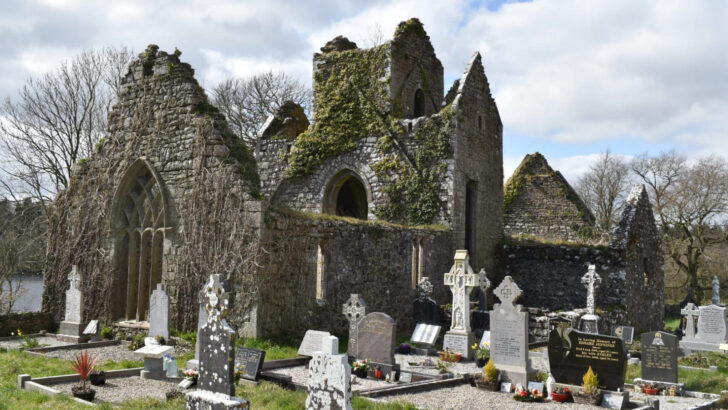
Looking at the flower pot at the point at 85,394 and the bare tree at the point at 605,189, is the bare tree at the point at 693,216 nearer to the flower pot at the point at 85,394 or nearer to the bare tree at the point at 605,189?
the bare tree at the point at 605,189

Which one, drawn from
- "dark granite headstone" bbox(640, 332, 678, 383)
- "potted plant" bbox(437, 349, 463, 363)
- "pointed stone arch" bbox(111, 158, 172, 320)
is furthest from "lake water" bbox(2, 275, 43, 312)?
"dark granite headstone" bbox(640, 332, 678, 383)

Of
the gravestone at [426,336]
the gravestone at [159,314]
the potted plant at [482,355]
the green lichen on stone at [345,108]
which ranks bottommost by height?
the potted plant at [482,355]

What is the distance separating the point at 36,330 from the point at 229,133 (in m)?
6.88

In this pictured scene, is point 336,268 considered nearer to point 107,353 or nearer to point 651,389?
point 107,353

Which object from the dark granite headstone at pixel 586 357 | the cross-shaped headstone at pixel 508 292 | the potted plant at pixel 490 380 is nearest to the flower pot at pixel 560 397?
the dark granite headstone at pixel 586 357

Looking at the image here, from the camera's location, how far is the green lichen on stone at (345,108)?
65.6ft

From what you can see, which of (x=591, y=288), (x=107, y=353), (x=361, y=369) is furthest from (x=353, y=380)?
(x=591, y=288)

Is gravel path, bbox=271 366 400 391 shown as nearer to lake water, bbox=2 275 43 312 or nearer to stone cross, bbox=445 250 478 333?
stone cross, bbox=445 250 478 333

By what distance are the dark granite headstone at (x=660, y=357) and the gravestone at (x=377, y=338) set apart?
165 inches

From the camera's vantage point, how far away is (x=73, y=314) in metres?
14.3

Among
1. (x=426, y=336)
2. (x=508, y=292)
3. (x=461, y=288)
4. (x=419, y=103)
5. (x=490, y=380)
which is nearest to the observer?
(x=490, y=380)

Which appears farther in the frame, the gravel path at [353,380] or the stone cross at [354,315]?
the stone cross at [354,315]

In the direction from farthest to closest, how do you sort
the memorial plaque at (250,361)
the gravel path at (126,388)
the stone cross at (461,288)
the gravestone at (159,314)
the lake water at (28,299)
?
the lake water at (28,299)
the stone cross at (461,288)
the gravestone at (159,314)
the memorial plaque at (250,361)
the gravel path at (126,388)

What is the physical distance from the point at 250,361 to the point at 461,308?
559 cm
